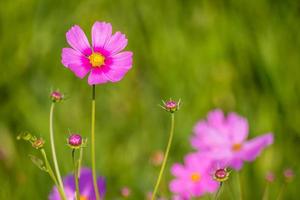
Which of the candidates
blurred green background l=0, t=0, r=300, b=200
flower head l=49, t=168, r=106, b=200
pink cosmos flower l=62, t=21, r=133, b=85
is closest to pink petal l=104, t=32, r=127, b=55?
pink cosmos flower l=62, t=21, r=133, b=85

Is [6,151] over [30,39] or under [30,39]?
under

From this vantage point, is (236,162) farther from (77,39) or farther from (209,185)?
(77,39)

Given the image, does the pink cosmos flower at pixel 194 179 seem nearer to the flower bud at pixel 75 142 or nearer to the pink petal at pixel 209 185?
the pink petal at pixel 209 185

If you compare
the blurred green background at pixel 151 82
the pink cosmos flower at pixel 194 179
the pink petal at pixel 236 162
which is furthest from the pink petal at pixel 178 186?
the blurred green background at pixel 151 82

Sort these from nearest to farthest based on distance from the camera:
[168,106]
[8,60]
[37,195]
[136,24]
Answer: [168,106] → [37,195] → [8,60] → [136,24]

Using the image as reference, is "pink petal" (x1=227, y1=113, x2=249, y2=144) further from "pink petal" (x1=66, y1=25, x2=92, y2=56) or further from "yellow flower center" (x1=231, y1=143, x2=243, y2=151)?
"pink petal" (x1=66, y1=25, x2=92, y2=56)

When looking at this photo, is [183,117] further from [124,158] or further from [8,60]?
[8,60]

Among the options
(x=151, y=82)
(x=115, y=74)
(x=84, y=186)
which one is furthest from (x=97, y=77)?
(x=151, y=82)

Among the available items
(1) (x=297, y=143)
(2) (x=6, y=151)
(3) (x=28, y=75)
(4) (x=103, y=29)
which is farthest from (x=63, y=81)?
(4) (x=103, y=29)
